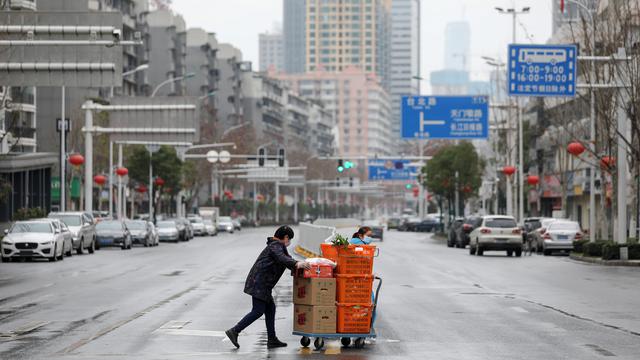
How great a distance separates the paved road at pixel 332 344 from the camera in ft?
53.4

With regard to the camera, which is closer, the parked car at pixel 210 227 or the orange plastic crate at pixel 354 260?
the orange plastic crate at pixel 354 260

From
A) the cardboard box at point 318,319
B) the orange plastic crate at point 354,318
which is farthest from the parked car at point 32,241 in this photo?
the orange plastic crate at point 354,318

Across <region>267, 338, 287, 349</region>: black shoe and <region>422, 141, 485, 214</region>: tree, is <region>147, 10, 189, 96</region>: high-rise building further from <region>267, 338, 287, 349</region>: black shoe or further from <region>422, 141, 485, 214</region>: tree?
<region>267, 338, 287, 349</region>: black shoe

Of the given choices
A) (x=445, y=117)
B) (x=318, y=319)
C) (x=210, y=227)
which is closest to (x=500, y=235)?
(x=445, y=117)

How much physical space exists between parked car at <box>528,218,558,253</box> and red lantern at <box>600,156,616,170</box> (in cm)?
592

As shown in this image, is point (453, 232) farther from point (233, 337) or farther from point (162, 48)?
point (162, 48)

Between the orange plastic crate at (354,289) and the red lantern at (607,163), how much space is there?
116 ft

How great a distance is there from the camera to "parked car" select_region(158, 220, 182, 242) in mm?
79688

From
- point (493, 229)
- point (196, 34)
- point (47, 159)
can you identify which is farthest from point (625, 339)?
point (196, 34)

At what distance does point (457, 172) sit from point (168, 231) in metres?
25.5

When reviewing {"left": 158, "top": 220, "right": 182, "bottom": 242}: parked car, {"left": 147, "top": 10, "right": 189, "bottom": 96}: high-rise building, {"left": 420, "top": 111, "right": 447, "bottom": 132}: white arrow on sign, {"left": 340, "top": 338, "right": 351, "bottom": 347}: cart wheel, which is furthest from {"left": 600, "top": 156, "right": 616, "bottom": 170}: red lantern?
{"left": 147, "top": 10, "right": 189, "bottom": 96}: high-rise building

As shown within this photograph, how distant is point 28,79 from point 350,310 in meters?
23.6

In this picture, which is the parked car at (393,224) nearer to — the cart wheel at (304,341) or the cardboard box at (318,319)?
the cart wheel at (304,341)

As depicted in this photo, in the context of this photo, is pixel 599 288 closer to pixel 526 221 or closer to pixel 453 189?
pixel 526 221
